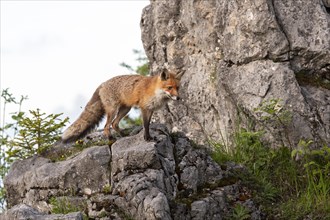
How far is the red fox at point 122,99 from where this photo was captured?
11289mm

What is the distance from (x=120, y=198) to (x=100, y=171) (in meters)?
1.11

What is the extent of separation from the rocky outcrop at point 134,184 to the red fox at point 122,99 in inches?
22.2

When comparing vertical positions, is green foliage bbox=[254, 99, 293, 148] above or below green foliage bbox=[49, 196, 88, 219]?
above

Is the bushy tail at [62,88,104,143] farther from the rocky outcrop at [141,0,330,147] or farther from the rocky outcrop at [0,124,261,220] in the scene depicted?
the rocky outcrop at [141,0,330,147]

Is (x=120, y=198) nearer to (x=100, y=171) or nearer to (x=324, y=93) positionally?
(x=100, y=171)

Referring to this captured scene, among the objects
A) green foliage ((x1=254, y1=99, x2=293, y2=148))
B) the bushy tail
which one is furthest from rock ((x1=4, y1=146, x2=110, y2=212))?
green foliage ((x1=254, y1=99, x2=293, y2=148))

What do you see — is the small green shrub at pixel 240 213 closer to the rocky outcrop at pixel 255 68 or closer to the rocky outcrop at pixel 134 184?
the rocky outcrop at pixel 134 184

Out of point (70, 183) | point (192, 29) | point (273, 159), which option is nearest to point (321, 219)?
point (273, 159)

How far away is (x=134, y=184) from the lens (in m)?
9.55

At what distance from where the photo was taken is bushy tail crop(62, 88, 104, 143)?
1196 centimetres

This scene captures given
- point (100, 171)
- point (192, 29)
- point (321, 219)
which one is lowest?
point (321, 219)

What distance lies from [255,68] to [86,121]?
372cm

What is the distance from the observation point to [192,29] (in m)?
14.3

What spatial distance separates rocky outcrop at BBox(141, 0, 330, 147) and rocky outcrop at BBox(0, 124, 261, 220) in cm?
190
